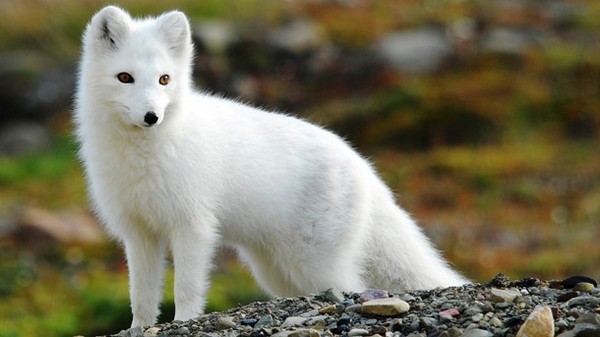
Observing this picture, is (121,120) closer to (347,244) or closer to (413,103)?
(347,244)

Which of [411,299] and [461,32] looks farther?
[461,32]

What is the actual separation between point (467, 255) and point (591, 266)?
5.09 feet

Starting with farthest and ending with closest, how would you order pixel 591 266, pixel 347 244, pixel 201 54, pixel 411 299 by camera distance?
pixel 201 54, pixel 591 266, pixel 347 244, pixel 411 299

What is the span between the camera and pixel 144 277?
304 inches

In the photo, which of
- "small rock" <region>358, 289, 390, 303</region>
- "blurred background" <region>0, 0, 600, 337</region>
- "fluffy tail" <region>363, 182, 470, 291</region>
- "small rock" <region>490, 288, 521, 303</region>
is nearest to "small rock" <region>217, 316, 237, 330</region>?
"small rock" <region>358, 289, 390, 303</region>

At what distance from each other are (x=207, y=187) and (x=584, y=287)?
2.61m

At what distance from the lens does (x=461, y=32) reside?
2008cm

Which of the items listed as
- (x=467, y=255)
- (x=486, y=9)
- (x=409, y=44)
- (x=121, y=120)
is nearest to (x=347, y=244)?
(x=121, y=120)

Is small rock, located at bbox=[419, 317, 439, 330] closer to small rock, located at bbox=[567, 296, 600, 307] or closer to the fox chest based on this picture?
small rock, located at bbox=[567, 296, 600, 307]

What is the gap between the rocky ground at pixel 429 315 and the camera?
5.62 meters

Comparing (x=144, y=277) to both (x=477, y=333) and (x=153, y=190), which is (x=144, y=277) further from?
(x=477, y=333)

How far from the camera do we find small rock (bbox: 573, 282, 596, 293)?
6473 millimetres

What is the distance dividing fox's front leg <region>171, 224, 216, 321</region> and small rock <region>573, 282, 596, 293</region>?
248 cm

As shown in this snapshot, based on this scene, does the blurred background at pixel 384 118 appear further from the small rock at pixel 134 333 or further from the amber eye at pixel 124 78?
the small rock at pixel 134 333
